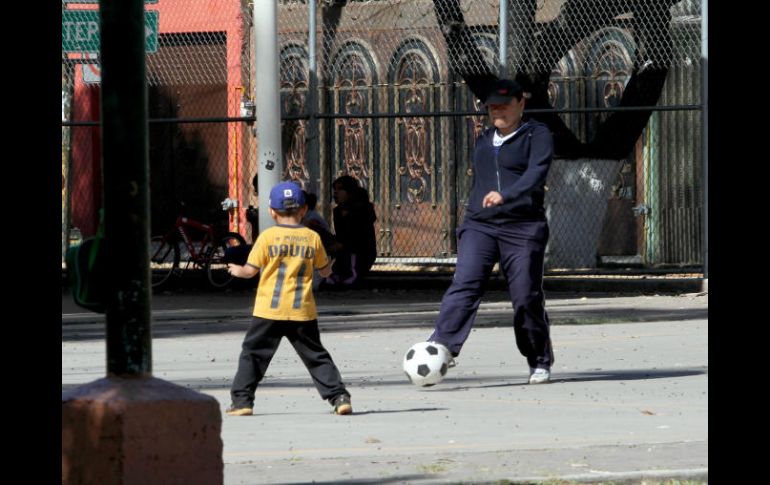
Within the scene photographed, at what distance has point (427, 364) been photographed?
1059 centimetres

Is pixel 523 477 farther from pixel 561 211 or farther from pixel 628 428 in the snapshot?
pixel 561 211

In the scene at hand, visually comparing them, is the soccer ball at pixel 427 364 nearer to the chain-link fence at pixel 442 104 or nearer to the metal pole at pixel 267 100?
the metal pole at pixel 267 100

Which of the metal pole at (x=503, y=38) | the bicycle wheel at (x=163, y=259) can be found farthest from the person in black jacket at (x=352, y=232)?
the metal pole at (x=503, y=38)

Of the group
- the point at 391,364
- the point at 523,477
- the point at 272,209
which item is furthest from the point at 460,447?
the point at 391,364

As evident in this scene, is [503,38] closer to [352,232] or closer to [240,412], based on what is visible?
[352,232]

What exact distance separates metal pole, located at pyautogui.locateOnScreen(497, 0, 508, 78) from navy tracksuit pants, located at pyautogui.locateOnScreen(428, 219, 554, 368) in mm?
7693

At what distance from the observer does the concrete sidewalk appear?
7.59m

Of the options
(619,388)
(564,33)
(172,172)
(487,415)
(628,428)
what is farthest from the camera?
(172,172)

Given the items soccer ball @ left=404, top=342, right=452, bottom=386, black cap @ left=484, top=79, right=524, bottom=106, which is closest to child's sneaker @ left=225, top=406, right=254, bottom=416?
soccer ball @ left=404, top=342, right=452, bottom=386

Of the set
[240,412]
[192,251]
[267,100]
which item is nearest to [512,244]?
[240,412]

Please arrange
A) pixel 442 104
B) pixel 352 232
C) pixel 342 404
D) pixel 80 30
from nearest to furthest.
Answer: pixel 342 404
pixel 80 30
pixel 352 232
pixel 442 104

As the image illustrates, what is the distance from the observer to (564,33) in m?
19.7

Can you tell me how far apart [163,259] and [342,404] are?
35.9ft
